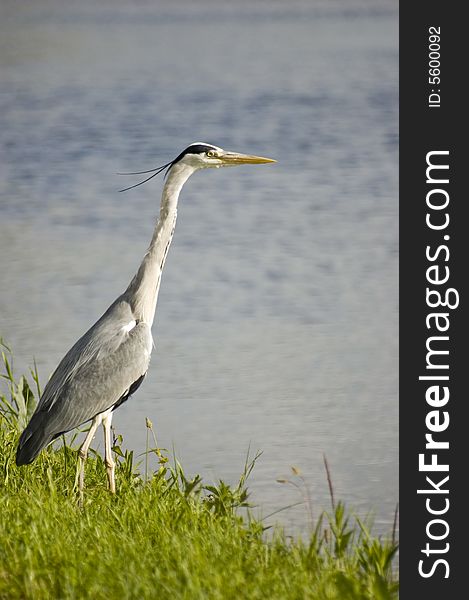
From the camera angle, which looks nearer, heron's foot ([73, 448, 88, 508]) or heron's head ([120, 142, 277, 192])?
heron's foot ([73, 448, 88, 508])

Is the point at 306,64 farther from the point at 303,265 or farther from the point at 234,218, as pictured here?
the point at 303,265

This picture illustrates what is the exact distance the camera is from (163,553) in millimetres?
4020

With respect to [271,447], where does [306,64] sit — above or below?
above

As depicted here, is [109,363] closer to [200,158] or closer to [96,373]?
[96,373]

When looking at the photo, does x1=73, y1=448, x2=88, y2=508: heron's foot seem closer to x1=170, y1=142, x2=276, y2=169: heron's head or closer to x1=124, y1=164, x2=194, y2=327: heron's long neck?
x1=124, y1=164, x2=194, y2=327: heron's long neck

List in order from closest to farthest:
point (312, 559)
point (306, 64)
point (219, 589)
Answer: point (219, 589) < point (312, 559) < point (306, 64)

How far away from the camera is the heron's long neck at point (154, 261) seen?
548 centimetres

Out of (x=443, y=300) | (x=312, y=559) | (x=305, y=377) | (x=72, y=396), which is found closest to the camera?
(x=312, y=559)

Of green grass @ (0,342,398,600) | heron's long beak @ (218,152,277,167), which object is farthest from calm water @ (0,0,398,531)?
heron's long beak @ (218,152,277,167)

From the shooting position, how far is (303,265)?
9.25 meters

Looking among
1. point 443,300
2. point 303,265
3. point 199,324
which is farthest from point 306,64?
point 443,300

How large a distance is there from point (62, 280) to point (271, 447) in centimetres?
335

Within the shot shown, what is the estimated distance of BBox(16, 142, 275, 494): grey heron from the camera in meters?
5.12

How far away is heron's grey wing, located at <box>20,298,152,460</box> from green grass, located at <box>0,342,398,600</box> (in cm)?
33
